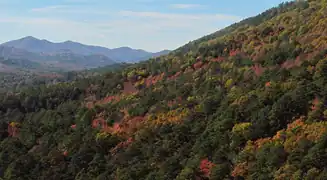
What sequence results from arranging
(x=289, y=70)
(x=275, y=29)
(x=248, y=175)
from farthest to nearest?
(x=275, y=29) → (x=289, y=70) → (x=248, y=175)

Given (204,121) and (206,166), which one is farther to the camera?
(204,121)

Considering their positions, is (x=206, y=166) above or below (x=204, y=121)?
below

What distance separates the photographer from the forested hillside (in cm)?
3447

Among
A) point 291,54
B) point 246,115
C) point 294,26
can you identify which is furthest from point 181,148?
point 294,26

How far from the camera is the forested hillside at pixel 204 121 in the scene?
34469 millimetres

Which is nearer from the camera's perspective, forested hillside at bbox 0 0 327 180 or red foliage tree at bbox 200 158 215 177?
forested hillside at bbox 0 0 327 180

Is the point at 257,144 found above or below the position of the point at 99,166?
above

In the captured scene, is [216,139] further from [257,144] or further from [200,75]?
[200,75]

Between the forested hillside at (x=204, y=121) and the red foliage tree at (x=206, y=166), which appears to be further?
the red foliage tree at (x=206, y=166)

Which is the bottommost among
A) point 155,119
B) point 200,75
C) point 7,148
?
point 7,148

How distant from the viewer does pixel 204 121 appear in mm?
46625

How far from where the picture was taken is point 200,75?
6347cm

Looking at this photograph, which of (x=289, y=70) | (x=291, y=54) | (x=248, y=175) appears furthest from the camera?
(x=291, y=54)

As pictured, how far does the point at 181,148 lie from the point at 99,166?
1109 centimetres
